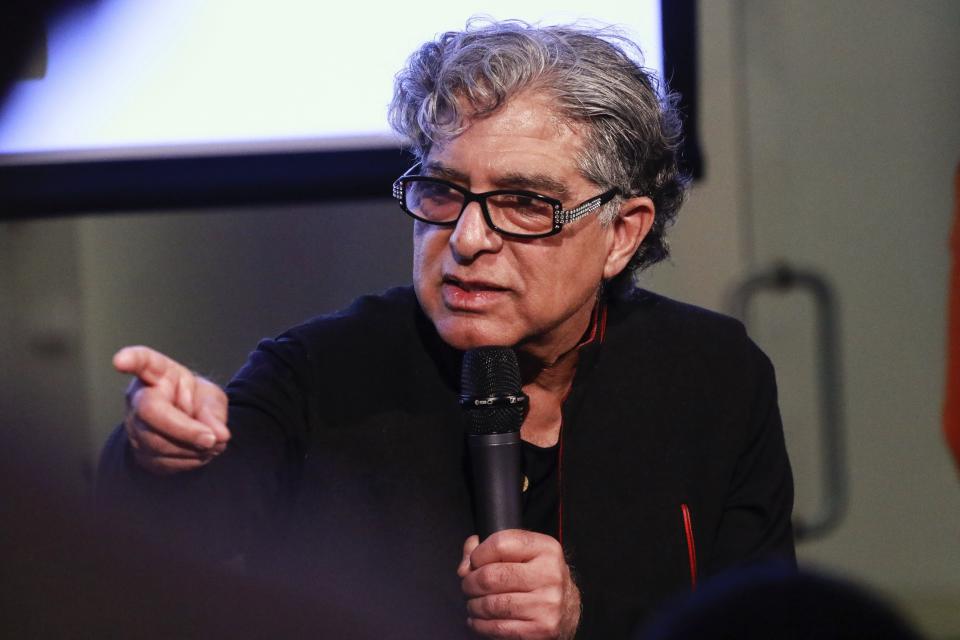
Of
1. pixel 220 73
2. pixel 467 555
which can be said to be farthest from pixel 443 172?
pixel 220 73

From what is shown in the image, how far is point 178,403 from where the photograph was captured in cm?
111

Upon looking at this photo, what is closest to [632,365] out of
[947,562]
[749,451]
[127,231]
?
[749,451]

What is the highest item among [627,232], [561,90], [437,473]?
[561,90]

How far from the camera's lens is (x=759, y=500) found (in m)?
1.63

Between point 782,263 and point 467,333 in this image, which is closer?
point 467,333

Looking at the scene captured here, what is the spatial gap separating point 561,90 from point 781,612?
1.12m

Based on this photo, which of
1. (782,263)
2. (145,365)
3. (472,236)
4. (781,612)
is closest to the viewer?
(781,612)

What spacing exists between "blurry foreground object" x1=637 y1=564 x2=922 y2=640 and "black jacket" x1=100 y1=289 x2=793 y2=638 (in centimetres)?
98

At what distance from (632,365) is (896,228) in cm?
145

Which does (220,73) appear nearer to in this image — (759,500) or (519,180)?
(519,180)

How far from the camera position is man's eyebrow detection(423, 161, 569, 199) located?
1452mm

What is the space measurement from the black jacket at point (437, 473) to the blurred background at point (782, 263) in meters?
0.93

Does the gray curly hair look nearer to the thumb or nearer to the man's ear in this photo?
the man's ear

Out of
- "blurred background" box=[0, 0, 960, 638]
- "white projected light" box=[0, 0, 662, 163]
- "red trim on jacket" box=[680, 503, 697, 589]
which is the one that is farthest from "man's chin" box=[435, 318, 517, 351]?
"blurred background" box=[0, 0, 960, 638]
